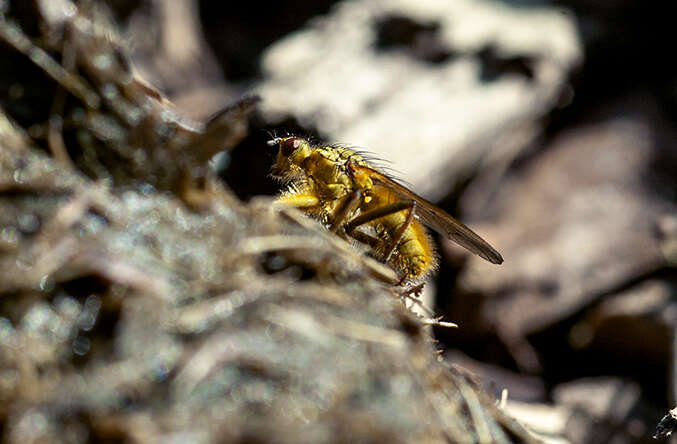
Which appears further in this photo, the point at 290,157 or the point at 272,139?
the point at 272,139

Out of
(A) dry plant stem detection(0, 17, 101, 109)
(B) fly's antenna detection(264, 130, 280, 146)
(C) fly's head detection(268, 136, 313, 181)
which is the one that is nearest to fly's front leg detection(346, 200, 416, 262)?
(C) fly's head detection(268, 136, 313, 181)

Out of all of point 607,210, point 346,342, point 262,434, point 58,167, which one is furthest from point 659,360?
point 58,167

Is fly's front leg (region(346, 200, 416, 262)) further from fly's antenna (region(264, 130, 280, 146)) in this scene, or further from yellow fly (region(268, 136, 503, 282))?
fly's antenna (region(264, 130, 280, 146))

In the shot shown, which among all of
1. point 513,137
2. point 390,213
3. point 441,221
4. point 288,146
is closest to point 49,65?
point 288,146

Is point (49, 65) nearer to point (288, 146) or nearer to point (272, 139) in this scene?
point (288, 146)

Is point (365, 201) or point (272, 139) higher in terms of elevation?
point (272, 139)

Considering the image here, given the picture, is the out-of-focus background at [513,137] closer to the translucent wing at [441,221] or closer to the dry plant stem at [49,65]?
the translucent wing at [441,221]

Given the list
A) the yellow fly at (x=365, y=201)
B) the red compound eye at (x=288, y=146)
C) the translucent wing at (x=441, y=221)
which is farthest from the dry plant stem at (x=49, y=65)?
the translucent wing at (x=441, y=221)
